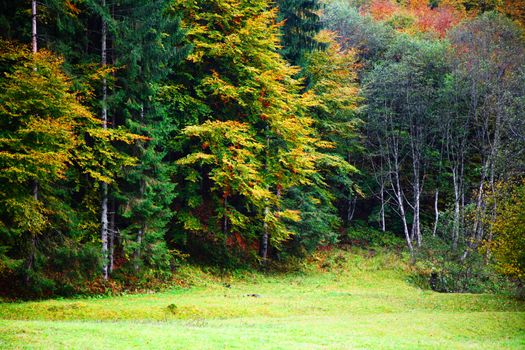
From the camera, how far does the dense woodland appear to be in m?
16.2

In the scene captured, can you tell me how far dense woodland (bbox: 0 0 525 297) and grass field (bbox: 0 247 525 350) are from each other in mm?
1972

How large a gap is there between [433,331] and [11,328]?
37.8 ft

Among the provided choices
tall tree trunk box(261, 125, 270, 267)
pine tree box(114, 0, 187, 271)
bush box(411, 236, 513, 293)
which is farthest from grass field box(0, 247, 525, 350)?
pine tree box(114, 0, 187, 271)

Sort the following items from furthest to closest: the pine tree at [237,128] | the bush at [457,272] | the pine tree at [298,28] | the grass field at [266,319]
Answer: the pine tree at [298,28], the bush at [457,272], the pine tree at [237,128], the grass field at [266,319]

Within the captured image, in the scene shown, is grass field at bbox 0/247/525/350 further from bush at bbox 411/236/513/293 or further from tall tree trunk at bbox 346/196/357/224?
tall tree trunk at bbox 346/196/357/224

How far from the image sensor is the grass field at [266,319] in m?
10.3

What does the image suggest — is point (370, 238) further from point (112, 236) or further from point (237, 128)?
point (112, 236)

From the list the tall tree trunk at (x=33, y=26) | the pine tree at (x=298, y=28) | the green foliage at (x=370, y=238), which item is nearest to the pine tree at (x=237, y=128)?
the pine tree at (x=298, y=28)

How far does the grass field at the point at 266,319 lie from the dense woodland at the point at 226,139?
197cm

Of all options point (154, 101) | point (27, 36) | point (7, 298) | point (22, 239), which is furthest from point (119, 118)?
point (7, 298)

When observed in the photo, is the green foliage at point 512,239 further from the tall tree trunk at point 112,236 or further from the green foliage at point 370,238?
the tall tree trunk at point 112,236

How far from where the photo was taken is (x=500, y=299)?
2206cm

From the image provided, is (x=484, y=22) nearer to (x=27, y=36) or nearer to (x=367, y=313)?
(x=367, y=313)

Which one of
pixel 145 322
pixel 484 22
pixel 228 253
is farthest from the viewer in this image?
pixel 484 22
